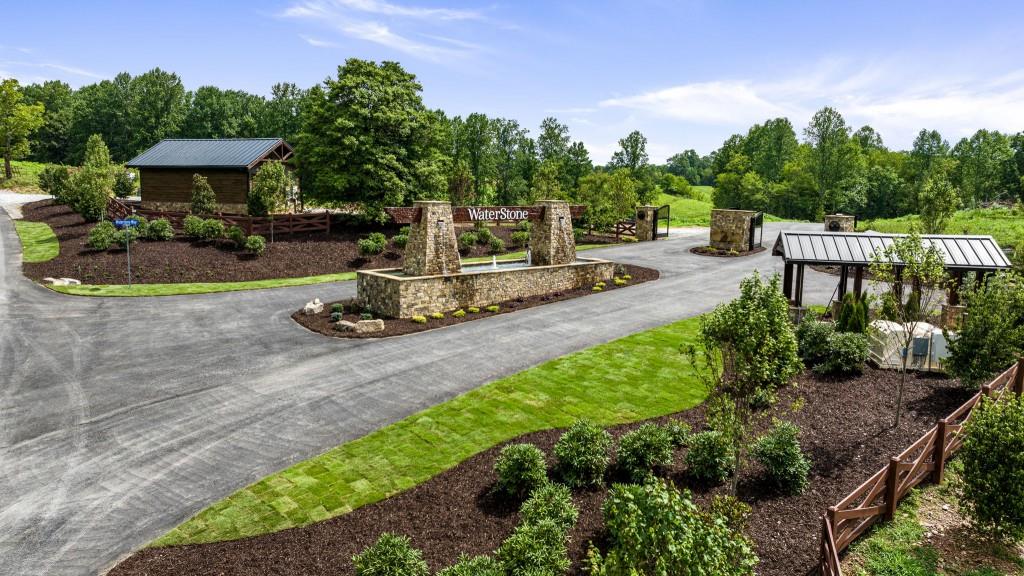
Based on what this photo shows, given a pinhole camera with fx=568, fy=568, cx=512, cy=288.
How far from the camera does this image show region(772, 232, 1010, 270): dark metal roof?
22031mm

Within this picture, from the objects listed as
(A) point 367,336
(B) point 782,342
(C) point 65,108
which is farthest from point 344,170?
(C) point 65,108

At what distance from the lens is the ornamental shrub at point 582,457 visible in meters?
12.4

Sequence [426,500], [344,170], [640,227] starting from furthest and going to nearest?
[640,227] < [344,170] < [426,500]

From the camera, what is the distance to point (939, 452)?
12.1m

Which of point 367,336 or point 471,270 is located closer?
point 367,336

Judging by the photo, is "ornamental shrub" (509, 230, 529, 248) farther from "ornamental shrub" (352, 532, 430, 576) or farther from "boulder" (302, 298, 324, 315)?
"ornamental shrub" (352, 532, 430, 576)

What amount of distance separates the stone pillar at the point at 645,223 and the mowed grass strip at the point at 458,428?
104 ft

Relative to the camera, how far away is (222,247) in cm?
3775

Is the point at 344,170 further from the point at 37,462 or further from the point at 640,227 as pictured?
the point at 37,462

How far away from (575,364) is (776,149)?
338ft

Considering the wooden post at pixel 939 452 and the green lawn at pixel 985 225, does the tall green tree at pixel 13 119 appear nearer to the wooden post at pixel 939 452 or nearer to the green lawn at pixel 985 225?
the wooden post at pixel 939 452

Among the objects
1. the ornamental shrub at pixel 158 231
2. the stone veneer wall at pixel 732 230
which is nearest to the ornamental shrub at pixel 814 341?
the stone veneer wall at pixel 732 230

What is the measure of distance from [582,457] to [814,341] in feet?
39.0

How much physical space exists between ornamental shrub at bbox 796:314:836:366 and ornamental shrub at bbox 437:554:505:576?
14.9m
